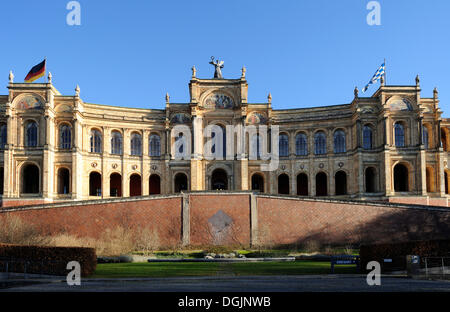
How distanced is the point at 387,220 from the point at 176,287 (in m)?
26.2

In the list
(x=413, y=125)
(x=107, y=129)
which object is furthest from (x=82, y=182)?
(x=413, y=125)

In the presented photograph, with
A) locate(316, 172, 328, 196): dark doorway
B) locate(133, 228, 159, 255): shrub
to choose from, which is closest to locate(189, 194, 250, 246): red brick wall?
locate(133, 228, 159, 255): shrub

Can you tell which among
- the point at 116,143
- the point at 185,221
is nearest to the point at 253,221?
the point at 185,221

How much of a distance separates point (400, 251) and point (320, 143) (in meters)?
33.7

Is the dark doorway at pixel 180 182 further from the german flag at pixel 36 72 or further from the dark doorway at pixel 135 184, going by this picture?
the german flag at pixel 36 72

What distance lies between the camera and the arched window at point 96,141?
2077 inches

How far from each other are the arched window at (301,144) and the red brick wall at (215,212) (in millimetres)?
17298

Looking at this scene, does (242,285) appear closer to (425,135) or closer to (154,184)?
(154,184)

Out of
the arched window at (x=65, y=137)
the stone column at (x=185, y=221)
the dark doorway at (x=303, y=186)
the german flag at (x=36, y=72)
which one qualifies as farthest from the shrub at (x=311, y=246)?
the german flag at (x=36, y=72)

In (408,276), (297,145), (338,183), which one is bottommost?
(408,276)

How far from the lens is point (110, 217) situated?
37.6 meters

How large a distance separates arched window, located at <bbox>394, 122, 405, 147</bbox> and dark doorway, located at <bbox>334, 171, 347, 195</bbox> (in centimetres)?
715

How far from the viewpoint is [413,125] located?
50906 mm
